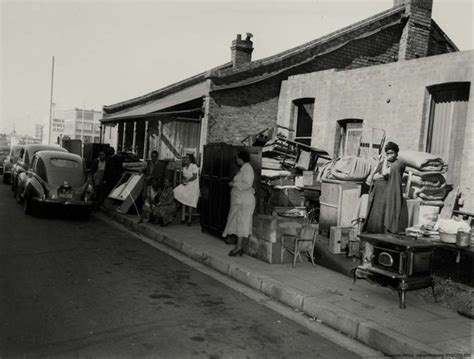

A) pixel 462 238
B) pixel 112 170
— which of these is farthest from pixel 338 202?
pixel 112 170

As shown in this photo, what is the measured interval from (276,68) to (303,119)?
222cm

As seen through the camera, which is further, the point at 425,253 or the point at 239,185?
the point at 239,185

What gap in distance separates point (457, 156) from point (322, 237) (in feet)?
12.9

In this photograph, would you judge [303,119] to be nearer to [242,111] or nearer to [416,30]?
[242,111]

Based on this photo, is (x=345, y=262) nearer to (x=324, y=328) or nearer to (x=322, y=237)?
(x=322, y=237)

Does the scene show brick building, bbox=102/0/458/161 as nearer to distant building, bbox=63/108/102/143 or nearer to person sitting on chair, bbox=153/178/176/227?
person sitting on chair, bbox=153/178/176/227

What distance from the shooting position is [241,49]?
2073 cm

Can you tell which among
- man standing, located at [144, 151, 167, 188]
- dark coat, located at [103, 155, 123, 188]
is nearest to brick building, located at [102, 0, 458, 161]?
dark coat, located at [103, 155, 123, 188]

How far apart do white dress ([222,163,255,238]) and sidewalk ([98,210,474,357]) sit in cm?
54

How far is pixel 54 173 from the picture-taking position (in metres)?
12.7

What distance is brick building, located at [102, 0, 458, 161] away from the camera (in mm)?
16594

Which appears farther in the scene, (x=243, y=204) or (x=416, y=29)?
(x=416, y=29)

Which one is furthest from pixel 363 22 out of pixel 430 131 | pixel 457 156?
pixel 457 156

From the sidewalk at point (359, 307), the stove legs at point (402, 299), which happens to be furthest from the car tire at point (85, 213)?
the stove legs at point (402, 299)
